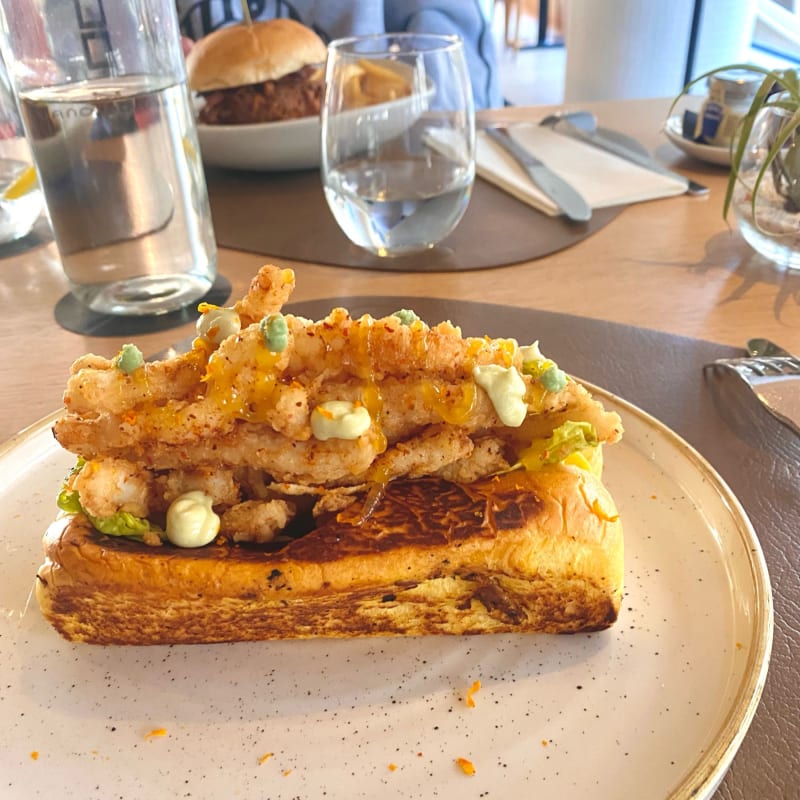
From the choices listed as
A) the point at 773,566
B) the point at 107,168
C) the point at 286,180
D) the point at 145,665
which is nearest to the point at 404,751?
the point at 145,665

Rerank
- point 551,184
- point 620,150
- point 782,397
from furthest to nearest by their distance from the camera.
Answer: point 620,150 → point 551,184 → point 782,397

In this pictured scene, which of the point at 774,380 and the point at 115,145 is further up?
the point at 115,145

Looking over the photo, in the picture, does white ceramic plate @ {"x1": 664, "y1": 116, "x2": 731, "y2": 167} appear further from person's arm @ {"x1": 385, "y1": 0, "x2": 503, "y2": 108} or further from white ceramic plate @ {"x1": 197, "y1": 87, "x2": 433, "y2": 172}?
person's arm @ {"x1": 385, "y1": 0, "x2": 503, "y2": 108}

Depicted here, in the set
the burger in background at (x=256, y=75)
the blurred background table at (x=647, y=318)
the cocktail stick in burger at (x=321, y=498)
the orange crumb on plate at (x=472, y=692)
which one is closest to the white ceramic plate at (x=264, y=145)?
the burger in background at (x=256, y=75)

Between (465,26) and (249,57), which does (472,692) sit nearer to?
(249,57)

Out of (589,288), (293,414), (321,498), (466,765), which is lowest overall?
(589,288)

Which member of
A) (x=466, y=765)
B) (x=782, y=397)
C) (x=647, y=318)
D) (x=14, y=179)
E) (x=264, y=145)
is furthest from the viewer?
(x=264, y=145)

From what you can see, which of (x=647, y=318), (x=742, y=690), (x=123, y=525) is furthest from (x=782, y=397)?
(x=123, y=525)

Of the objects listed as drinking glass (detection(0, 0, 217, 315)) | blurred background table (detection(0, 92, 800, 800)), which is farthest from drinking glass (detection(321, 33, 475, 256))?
drinking glass (detection(0, 0, 217, 315))
